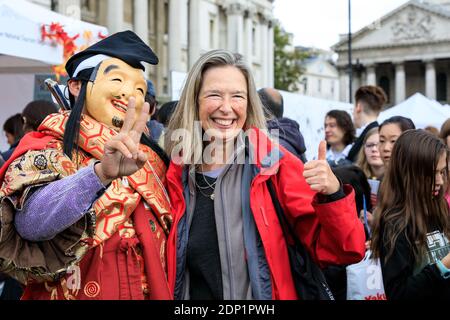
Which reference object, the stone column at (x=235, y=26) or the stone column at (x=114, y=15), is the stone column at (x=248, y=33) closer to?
the stone column at (x=235, y=26)

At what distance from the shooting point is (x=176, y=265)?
2.56 meters

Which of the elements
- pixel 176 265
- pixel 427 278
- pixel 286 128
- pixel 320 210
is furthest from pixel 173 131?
pixel 286 128

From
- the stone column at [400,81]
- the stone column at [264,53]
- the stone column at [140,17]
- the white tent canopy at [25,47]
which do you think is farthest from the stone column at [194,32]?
the stone column at [400,81]

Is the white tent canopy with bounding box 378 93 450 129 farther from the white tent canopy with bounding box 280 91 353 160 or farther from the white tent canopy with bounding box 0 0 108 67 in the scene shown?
the white tent canopy with bounding box 0 0 108 67

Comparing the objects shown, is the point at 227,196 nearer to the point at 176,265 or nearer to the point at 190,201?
the point at 190,201

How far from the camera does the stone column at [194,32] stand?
1329 inches

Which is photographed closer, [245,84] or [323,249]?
[323,249]

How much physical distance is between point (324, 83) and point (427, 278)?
98.1 m

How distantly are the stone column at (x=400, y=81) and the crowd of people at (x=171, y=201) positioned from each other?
70002 mm

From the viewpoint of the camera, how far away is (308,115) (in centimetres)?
1124

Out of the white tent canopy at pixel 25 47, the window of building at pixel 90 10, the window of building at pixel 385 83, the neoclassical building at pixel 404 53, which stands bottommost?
the white tent canopy at pixel 25 47

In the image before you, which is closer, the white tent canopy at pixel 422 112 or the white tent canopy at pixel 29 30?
the white tent canopy at pixel 29 30

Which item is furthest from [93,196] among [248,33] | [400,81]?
[400,81]

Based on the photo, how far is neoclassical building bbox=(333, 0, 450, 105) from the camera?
66812 mm
